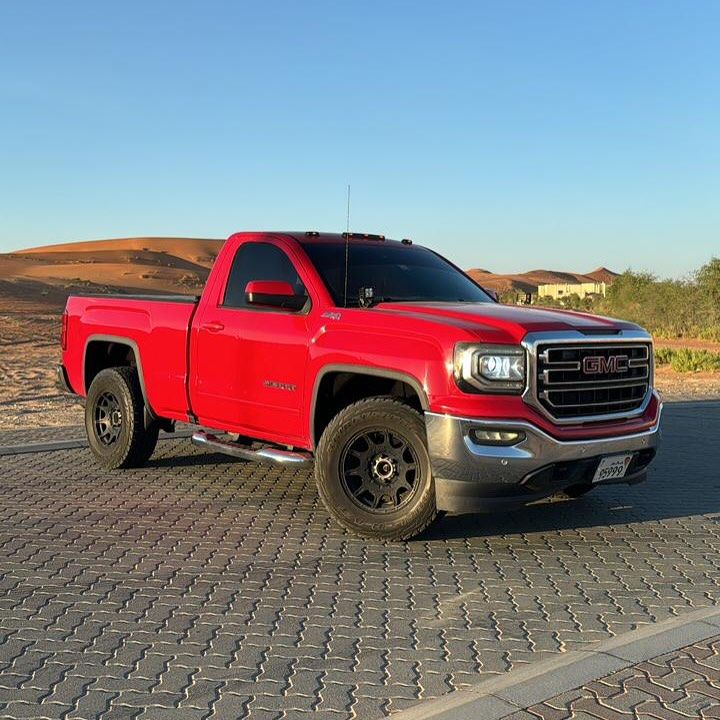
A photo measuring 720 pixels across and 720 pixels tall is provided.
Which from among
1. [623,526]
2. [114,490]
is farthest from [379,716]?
[114,490]

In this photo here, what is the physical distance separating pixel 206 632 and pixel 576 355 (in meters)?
3.05

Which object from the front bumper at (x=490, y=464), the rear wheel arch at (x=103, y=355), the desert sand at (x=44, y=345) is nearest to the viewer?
the front bumper at (x=490, y=464)

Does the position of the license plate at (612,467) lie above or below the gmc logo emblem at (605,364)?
below

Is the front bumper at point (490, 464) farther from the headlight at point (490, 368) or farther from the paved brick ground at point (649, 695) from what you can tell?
the paved brick ground at point (649, 695)

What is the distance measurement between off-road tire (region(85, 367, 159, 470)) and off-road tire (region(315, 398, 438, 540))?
2.89 metres

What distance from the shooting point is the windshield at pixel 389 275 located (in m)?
7.38

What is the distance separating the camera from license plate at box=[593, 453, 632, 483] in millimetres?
6527

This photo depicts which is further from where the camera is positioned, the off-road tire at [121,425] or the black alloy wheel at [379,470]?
the off-road tire at [121,425]

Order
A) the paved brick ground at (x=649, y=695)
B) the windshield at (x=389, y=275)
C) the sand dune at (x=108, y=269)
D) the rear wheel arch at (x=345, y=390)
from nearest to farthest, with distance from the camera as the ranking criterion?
the paved brick ground at (x=649, y=695), the rear wheel arch at (x=345, y=390), the windshield at (x=389, y=275), the sand dune at (x=108, y=269)

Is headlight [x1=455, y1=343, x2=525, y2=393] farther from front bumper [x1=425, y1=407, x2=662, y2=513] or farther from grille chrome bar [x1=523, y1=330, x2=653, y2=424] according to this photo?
front bumper [x1=425, y1=407, x2=662, y2=513]

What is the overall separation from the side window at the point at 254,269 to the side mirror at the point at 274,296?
297 mm

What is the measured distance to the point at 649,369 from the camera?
709cm

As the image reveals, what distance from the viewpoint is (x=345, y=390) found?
7051 mm

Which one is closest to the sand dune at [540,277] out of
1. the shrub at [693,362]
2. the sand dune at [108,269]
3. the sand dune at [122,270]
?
the sand dune at [122,270]
